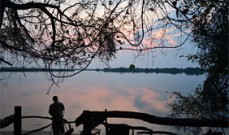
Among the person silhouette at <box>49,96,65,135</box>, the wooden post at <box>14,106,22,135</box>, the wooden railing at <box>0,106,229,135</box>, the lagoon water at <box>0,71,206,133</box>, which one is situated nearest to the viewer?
the wooden railing at <box>0,106,229,135</box>

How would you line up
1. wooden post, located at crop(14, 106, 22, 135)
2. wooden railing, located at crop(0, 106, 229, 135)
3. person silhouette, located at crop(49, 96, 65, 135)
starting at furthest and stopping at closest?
person silhouette, located at crop(49, 96, 65, 135), wooden post, located at crop(14, 106, 22, 135), wooden railing, located at crop(0, 106, 229, 135)

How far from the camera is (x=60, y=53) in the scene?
666cm

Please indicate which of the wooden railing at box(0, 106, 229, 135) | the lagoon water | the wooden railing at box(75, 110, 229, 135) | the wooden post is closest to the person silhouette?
the lagoon water

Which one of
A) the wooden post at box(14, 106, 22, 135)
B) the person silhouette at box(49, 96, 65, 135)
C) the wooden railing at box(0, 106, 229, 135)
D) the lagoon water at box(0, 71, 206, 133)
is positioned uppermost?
the wooden railing at box(0, 106, 229, 135)

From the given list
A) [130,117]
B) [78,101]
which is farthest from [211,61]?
[78,101]

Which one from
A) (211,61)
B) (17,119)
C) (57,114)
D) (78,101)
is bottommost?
(78,101)

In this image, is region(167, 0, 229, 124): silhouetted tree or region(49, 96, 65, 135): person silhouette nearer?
region(167, 0, 229, 124): silhouetted tree

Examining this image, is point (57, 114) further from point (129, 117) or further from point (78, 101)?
point (78, 101)

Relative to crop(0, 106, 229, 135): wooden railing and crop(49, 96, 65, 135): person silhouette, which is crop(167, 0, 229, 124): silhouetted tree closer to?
crop(0, 106, 229, 135): wooden railing

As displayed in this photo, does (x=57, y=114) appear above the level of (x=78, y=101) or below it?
above

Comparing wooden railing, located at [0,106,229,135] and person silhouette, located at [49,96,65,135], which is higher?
wooden railing, located at [0,106,229,135]

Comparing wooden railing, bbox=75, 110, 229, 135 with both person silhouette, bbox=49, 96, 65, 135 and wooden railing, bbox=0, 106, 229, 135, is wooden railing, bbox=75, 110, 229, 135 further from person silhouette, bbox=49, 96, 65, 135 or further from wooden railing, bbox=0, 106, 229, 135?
person silhouette, bbox=49, 96, 65, 135

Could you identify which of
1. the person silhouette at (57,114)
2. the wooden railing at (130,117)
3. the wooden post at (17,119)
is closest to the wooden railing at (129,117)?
the wooden railing at (130,117)

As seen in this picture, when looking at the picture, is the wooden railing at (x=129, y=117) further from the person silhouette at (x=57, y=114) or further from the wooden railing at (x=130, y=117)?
the person silhouette at (x=57, y=114)
